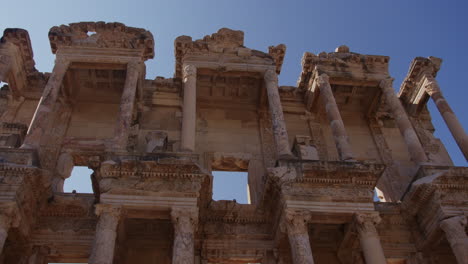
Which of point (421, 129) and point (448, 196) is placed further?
point (421, 129)

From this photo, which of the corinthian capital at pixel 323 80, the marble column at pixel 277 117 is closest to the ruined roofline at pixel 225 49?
the marble column at pixel 277 117

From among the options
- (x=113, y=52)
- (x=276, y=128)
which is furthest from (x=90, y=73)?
(x=276, y=128)

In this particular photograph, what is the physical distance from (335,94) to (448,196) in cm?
663

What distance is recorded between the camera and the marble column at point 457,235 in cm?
1162

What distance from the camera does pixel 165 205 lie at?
11633mm

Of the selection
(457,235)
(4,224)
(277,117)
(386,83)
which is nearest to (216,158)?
(277,117)

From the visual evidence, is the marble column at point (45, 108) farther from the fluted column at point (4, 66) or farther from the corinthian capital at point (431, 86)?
the corinthian capital at point (431, 86)

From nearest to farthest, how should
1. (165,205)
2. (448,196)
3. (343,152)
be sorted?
1. (165,205)
2. (448,196)
3. (343,152)

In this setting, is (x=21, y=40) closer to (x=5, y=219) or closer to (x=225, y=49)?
(x=225, y=49)

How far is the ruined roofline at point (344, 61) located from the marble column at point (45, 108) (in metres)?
8.85

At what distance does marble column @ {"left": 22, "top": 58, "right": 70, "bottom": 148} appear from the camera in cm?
1296

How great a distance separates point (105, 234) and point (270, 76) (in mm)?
8277

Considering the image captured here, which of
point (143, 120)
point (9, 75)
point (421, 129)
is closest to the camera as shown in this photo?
point (9, 75)

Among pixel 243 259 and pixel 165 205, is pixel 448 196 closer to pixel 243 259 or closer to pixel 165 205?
pixel 243 259
